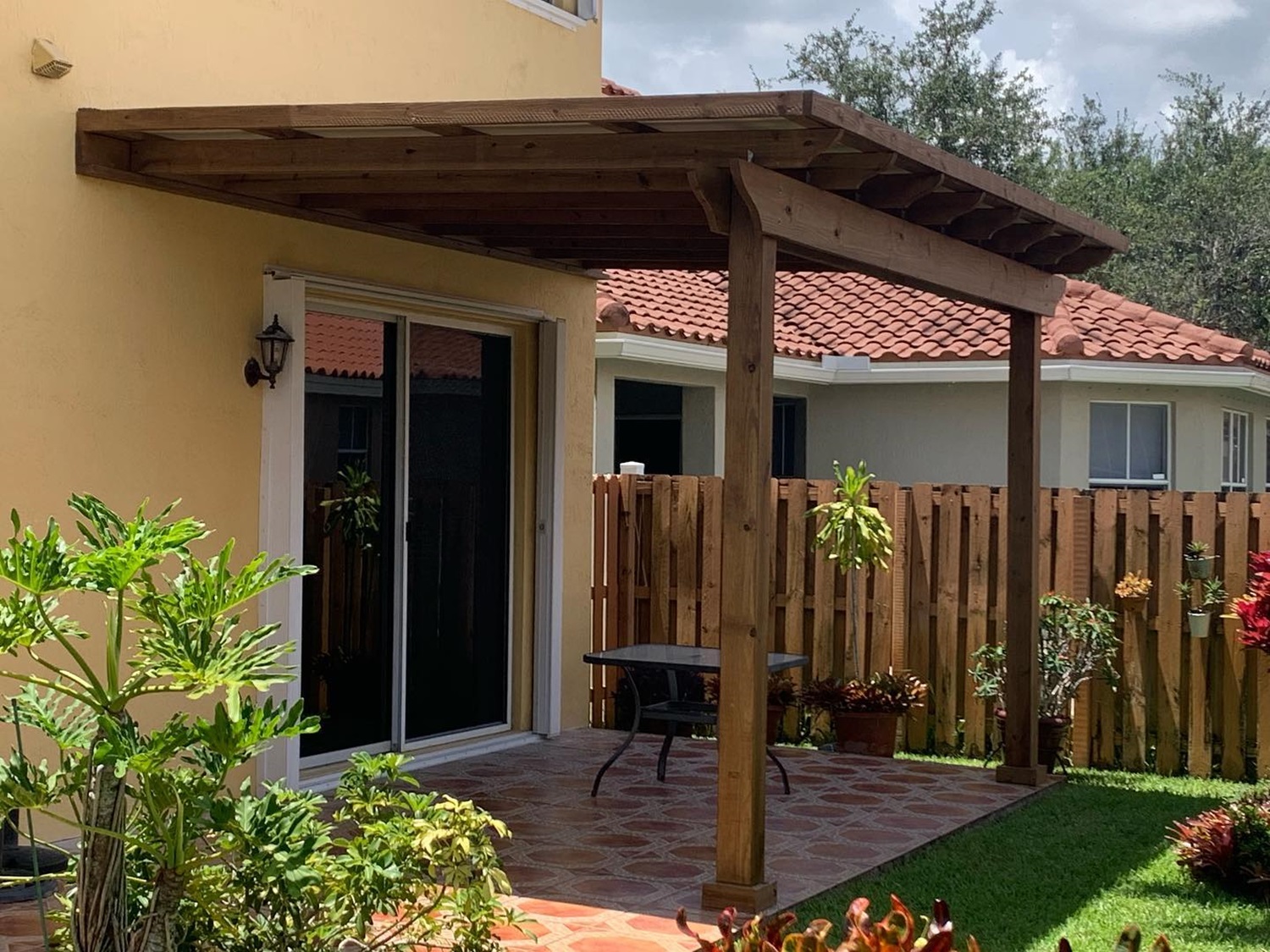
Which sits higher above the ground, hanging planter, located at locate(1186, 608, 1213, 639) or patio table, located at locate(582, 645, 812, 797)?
hanging planter, located at locate(1186, 608, 1213, 639)

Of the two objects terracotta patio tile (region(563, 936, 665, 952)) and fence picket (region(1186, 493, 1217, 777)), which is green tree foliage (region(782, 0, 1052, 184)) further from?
terracotta patio tile (region(563, 936, 665, 952))

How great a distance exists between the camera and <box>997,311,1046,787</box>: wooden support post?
938cm

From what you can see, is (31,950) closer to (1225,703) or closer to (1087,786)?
(1087,786)

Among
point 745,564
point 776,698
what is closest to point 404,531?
point 776,698

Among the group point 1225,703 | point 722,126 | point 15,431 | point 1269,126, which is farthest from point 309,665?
point 1269,126

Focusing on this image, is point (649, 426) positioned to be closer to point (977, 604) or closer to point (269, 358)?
point (977, 604)

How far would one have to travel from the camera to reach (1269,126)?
1315 inches

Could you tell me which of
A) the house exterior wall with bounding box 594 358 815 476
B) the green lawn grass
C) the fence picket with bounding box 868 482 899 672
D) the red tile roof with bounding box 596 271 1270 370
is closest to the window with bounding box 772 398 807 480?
the red tile roof with bounding box 596 271 1270 370

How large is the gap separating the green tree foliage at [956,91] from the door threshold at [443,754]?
26.1 meters

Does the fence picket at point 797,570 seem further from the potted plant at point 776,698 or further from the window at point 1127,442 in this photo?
the window at point 1127,442

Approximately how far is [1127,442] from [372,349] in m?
9.60

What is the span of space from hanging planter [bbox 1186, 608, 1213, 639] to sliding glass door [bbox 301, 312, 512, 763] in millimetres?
4157

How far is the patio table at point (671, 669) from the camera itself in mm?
8266

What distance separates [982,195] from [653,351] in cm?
651
